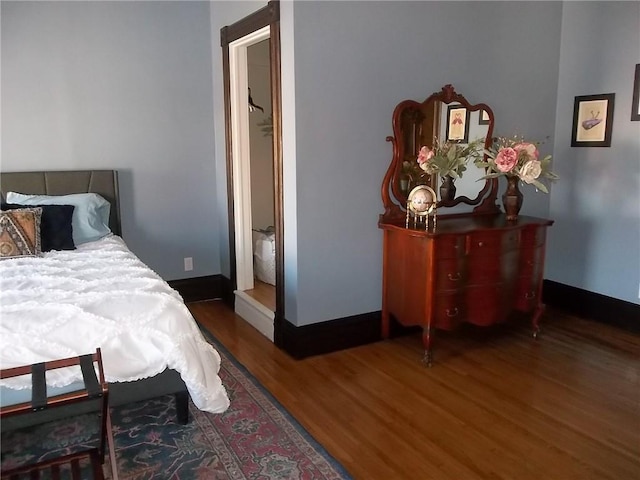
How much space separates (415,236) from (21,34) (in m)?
2.94

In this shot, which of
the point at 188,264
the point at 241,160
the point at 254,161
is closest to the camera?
the point at 241,160

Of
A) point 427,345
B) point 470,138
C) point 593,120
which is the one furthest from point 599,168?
point 427,345

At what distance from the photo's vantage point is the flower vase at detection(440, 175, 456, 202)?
11.7 ft

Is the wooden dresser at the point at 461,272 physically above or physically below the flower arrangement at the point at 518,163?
below

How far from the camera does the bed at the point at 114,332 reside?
209cm

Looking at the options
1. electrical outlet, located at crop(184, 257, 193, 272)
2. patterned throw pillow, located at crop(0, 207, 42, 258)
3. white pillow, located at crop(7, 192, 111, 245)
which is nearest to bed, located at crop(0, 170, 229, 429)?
patterned throw pillow, located at crop(0, 207, 42, 258)

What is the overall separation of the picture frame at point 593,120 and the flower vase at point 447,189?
3.86ft

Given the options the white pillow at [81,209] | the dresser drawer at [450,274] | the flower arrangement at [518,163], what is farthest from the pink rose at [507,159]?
the white pillow at [81,209]

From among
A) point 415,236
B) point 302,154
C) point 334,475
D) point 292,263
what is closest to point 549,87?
point 415,236

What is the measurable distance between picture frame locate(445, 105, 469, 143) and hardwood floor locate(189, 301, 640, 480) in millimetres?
1357

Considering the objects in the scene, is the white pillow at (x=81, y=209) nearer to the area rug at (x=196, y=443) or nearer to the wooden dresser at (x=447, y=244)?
the area rug at (x=196, y=443)

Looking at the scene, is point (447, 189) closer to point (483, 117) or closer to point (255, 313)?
point (483, 117)

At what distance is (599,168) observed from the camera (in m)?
3.91

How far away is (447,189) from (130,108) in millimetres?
2390
